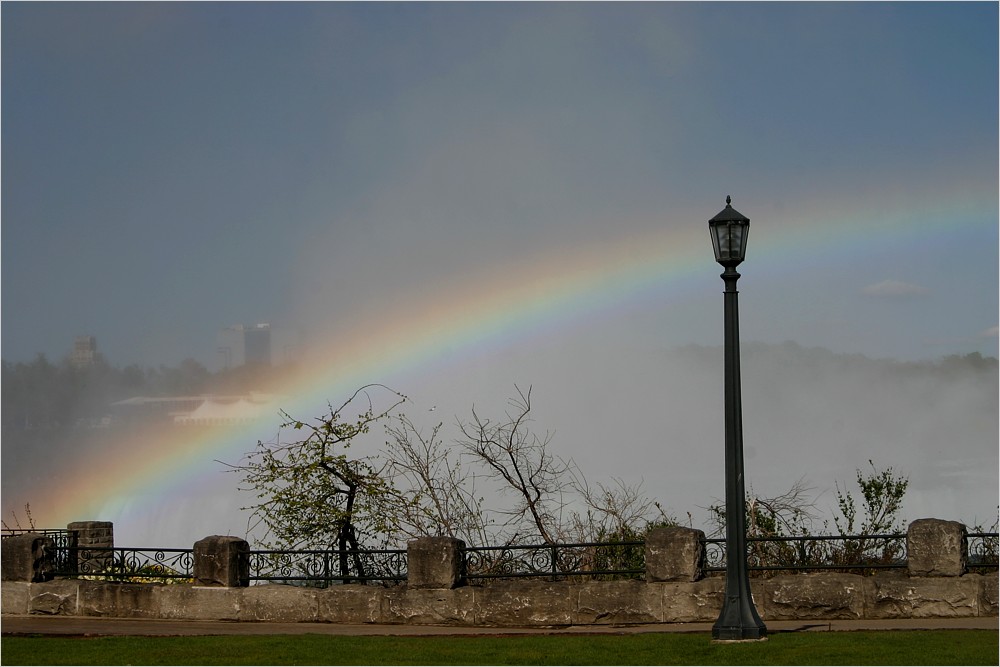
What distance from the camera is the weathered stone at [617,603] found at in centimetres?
1568

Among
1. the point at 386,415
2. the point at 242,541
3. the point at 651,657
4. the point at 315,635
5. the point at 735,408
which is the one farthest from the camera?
the point at 386,415

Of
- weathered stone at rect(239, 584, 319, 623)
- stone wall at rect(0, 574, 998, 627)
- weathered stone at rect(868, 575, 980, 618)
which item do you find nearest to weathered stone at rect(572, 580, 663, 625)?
stone wall at rect(0, 574, 998, 627)

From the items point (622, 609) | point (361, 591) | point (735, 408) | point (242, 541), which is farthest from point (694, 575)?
point (242, 541)

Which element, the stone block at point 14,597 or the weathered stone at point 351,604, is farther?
the stone block at point 14,597

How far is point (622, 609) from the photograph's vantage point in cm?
1573

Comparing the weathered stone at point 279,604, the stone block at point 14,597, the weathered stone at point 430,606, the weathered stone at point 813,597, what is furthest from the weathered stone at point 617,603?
the stone block at point 14,597

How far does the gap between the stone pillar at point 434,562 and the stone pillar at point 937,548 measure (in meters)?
6.11

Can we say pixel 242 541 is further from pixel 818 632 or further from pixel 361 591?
pixel 818 632

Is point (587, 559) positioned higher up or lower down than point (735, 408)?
lower down

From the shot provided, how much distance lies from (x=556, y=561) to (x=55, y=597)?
308 inches

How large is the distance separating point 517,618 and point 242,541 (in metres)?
4.30

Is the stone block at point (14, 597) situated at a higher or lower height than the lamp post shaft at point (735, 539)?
lower

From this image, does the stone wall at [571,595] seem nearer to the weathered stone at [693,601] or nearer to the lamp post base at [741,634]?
the weathered stone at [693,601]

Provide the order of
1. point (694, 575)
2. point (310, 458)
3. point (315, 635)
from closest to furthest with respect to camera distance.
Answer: point (315, 635)
point (694, 575)
point (310, 458)
